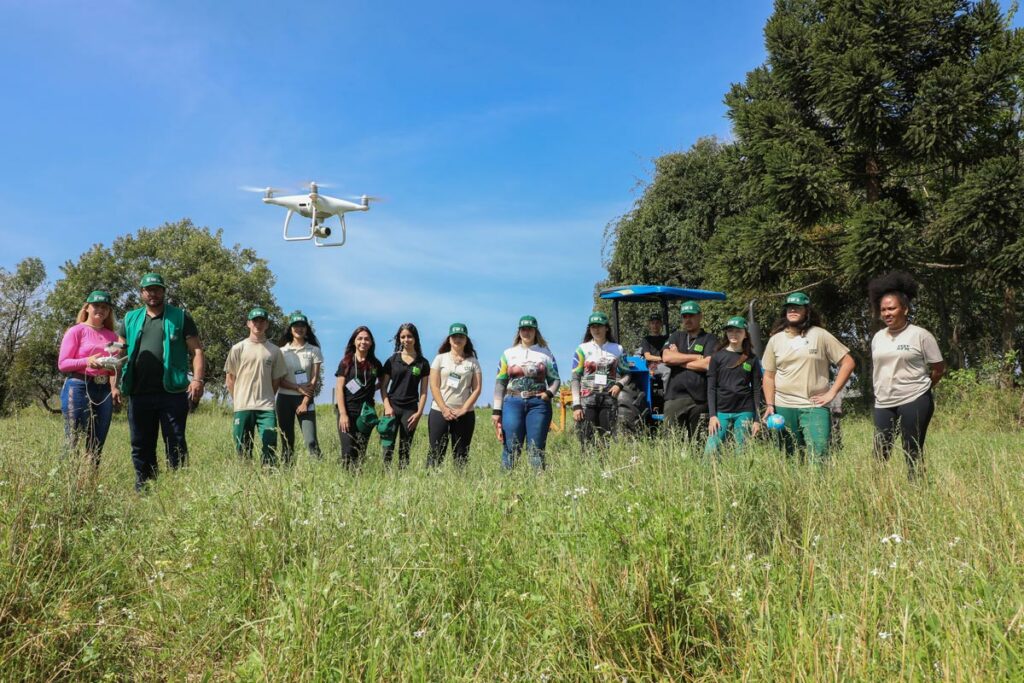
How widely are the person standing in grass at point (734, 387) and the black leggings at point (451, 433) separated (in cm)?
245

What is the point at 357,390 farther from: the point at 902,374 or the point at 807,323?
the point at 902,374

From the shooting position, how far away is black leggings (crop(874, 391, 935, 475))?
21.8 feet

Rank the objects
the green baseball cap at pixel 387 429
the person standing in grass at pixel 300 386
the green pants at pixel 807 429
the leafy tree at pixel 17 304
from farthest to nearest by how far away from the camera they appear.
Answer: the leafy tree at pixel 17 304 < the person standing in grass at pixel 300 386 < the green baseball cap at pixel 387 429 < the green pants at pixel 807 429

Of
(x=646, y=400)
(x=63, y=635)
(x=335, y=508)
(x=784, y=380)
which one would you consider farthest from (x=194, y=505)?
(x=646, y=400)

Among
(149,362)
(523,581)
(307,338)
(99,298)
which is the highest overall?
(99,298)

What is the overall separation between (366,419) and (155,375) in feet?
7.12

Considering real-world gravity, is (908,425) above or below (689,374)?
below

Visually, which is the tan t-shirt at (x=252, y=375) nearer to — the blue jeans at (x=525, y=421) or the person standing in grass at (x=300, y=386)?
the person standing in grass at (x=300, y=386)

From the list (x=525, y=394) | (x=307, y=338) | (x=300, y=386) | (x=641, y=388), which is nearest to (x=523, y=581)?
(x=525, y=394)

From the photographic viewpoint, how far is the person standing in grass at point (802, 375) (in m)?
7.15

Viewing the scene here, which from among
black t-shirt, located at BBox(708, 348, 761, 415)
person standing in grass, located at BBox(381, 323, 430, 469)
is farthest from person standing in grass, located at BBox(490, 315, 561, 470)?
black t-shirt, located at BBox(708, 348, 761, 415)

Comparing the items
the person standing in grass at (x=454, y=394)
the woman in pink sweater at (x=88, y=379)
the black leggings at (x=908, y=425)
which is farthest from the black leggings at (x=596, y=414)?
the woman in pink sweater at (x=88, y=379)

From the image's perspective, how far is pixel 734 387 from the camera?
25.9 feet

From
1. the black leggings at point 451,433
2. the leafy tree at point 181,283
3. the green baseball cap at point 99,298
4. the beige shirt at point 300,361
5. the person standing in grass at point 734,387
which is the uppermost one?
the leafy tree at point 181,283
